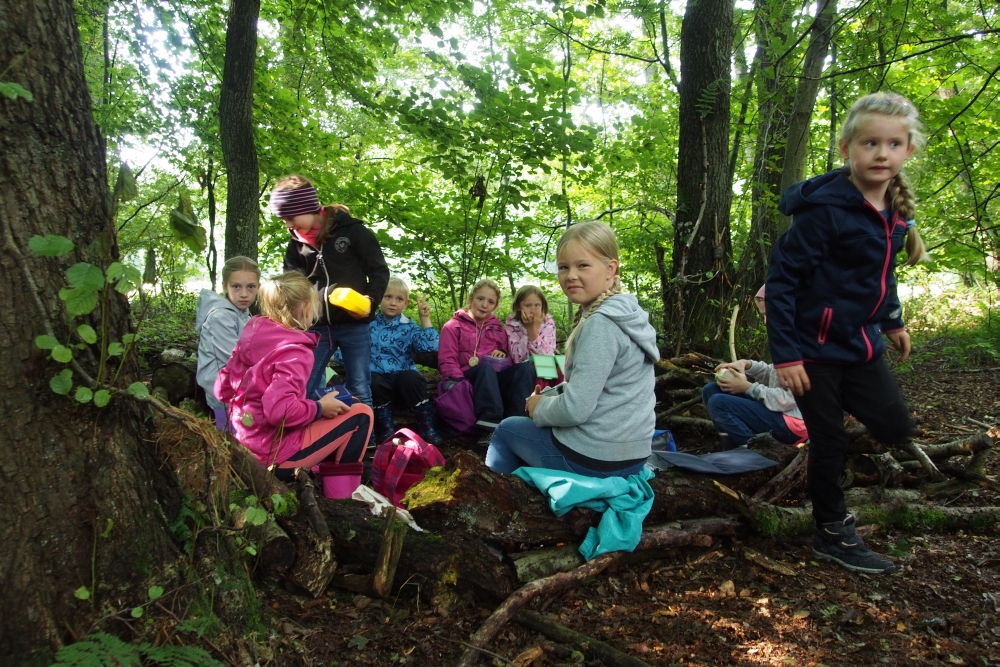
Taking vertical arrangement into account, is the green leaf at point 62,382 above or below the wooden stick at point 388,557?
above

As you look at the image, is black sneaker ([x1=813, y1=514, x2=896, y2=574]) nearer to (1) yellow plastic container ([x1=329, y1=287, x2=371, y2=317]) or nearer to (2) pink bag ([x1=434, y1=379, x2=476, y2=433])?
(2) pink bag ([x1=434, y1=379, x2=476, y2=433])

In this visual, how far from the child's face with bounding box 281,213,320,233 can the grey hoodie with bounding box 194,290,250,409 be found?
763mm

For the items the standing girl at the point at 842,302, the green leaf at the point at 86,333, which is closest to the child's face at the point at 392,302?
the standing girl at the point at 842,302

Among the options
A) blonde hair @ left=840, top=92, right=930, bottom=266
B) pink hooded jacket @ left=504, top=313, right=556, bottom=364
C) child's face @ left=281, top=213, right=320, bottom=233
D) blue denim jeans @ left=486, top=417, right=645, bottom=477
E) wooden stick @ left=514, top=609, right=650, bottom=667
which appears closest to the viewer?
wooden stick @ left=514, top=609, right=650, bottom=667

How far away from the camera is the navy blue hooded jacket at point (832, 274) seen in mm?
2912

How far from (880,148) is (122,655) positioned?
3424 millimetres

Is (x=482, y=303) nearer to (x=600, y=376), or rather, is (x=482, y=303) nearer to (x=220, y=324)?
(x=220, y=324)

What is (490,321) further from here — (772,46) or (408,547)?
(772,46)

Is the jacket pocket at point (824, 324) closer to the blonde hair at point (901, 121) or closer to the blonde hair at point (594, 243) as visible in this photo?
the blonde hair at point (901, 121)

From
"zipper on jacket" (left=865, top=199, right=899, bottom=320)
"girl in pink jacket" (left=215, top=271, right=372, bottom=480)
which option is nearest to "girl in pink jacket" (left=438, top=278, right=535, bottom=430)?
"girl in pink jacket" (left=215, top=271, right=372, bottom=480)

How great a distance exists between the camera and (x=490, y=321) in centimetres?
602

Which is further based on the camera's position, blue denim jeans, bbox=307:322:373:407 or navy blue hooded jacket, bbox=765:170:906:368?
blue denim jeans, bbox=307:322:373:407

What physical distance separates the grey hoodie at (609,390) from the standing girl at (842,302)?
64 centimetres

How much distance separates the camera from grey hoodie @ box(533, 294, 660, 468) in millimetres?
2963
